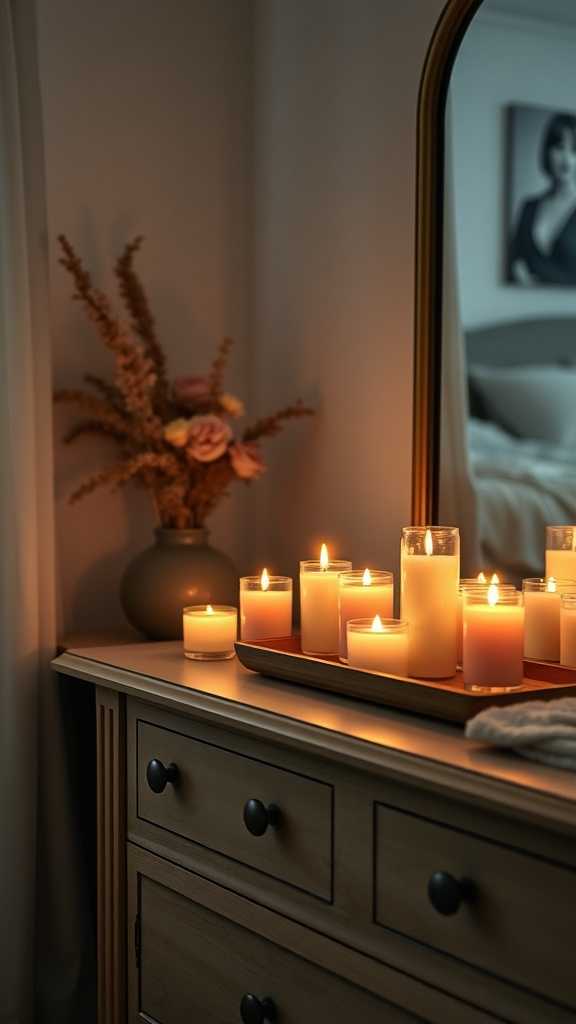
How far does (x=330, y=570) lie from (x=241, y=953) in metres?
0.51

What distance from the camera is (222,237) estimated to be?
2352mm

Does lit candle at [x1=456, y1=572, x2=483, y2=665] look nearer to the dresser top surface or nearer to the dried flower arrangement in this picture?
Result: the dresser top surface

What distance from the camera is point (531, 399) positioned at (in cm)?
165

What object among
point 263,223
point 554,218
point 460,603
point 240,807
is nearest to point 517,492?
point 460,603

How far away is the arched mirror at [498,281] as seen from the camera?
1607mm

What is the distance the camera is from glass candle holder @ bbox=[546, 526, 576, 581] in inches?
60.7

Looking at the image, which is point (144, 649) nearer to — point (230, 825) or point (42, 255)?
point (230, 825)

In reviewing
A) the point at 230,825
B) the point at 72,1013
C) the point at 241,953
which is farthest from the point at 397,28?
the point at 72,1013

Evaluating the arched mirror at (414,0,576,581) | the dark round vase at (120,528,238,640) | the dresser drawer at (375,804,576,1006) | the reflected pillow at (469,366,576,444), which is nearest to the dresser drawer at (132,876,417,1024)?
the dresser drawer at (375,804,576,1006)

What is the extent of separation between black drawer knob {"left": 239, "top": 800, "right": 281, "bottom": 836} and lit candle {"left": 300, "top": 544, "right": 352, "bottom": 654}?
0.90ft

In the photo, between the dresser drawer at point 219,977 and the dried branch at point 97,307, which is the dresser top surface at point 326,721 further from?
the dried branch at point 97,307

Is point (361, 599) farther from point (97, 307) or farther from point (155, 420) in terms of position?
point (97, 307)

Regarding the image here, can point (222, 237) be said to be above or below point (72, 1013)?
above

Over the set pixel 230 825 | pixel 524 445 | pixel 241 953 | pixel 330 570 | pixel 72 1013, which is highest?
pixel 524 445
